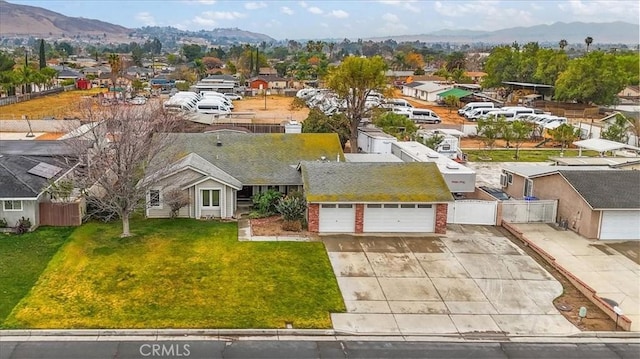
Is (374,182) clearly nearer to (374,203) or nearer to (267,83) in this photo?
(374,203)

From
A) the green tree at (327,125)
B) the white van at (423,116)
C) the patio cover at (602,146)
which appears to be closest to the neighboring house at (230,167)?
the green tree at (327,125)

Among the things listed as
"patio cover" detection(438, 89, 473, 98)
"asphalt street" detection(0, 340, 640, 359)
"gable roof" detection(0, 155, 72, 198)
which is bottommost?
"asphalt street" detection(0, 340, 640, 359)

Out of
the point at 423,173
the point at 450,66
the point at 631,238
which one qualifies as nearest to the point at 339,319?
the point at 423,173

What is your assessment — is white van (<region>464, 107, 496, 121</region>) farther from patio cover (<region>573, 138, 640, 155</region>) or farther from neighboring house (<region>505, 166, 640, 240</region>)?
neighboring house (<region>505, 166, 640, 240</region>)

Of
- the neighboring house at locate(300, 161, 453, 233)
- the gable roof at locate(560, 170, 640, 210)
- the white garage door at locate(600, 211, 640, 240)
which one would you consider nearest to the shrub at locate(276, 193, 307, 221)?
the neighboring house at locate(300, 161, 453, 233)

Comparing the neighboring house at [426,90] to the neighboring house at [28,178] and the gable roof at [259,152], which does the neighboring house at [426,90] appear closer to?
the gable roof at [259,152]

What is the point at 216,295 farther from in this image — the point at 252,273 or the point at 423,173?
the point at 423,173
